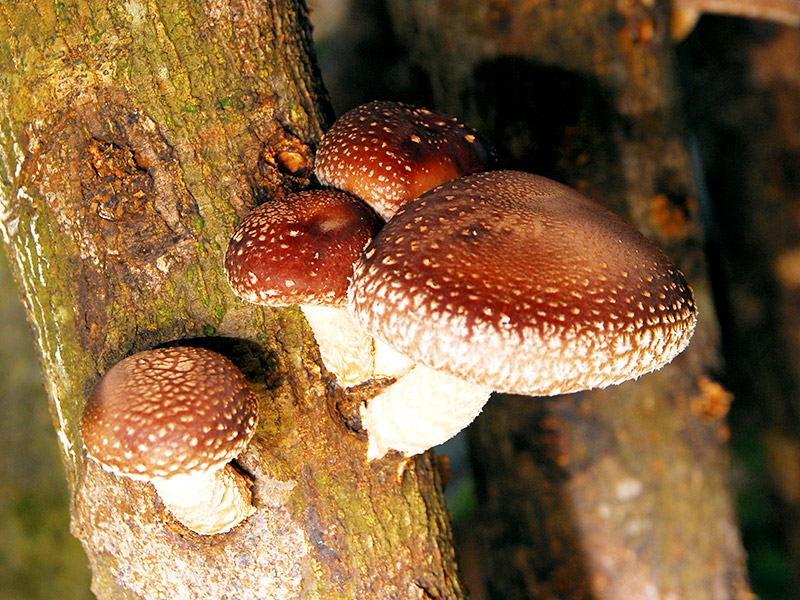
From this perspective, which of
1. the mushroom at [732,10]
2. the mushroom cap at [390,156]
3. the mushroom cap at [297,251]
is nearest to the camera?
the mushroom cap at [297,251]

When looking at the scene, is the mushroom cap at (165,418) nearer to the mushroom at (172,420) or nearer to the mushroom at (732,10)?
the mushroom at (172,420)

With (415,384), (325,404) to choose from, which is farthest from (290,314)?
(415,384)

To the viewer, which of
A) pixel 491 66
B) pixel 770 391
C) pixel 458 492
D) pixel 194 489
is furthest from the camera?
pixel 458 492

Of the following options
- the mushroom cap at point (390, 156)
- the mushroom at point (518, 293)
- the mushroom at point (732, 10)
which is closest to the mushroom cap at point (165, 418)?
the mushroom at point (518, 293)

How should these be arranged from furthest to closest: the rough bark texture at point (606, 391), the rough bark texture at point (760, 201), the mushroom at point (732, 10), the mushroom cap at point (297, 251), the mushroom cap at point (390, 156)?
1. the rough bark texture at point (760, 201)
2. the mushroom at point (732, 10)
3. the rough bark texture at point (606, 391)
4. the mushroom cap at point (390, 156)
5. the mushroom cap at point (297, 251)

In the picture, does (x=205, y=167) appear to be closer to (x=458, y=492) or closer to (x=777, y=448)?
(x=777, y=448)

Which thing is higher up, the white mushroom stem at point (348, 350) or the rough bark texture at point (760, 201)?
the white mushroom stem at point (348, 350)
